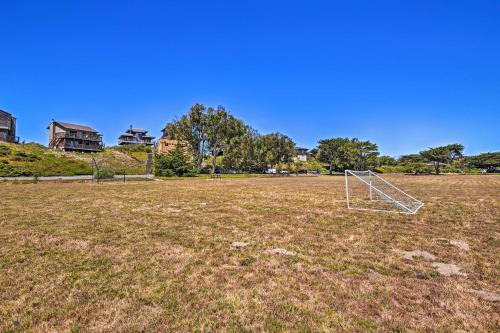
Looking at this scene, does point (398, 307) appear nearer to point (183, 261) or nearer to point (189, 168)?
point (183, 261)

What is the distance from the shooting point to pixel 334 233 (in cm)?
759

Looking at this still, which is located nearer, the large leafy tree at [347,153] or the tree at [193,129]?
the tree at [193,129]

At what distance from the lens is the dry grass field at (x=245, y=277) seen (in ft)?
10.7

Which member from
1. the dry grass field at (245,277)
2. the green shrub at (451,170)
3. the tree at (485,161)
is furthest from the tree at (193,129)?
the tree at (485,161)

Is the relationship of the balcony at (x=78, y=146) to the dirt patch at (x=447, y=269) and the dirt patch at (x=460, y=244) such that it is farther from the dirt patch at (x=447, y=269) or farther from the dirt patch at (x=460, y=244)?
the dirt patch at (x=447, y=269)

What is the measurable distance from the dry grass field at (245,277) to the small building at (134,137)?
305 ft

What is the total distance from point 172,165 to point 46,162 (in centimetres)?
1805

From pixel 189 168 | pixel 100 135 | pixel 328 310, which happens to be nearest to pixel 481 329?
pixel 328 310

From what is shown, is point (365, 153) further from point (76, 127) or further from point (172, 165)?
point (76, 127)

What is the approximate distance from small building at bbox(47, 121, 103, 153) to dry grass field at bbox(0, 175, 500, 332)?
70.4 meters

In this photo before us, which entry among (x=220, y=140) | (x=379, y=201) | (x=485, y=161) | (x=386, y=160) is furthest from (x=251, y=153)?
(x=485, y=161)

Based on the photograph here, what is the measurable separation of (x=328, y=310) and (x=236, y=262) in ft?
7.08

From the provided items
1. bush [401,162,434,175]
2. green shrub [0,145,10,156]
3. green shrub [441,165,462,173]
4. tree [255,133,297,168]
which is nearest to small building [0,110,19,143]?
green shrub [0,145,10,156]

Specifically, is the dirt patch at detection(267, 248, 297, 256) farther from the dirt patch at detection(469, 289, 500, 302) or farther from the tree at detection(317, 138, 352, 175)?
the tree at detection(317, 138, 352, 175)
